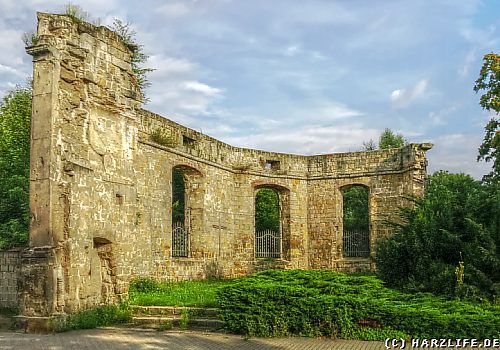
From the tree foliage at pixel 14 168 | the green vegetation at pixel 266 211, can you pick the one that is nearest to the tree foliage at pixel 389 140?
the green vegetation at pixel 266 211

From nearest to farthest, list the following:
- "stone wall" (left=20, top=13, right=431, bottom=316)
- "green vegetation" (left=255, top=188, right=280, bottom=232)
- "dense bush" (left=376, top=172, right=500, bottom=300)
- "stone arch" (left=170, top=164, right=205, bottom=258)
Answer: "stone wall" (left=20, top=13, right=431, bottom=316) < "dense bush" (left=376, top=172, right=500, bottom=300) < "stone arch" (left=170, top=164, right=205, bottom=258) < "green vegetation" (left=255, top=188, right=280, bottom=232)

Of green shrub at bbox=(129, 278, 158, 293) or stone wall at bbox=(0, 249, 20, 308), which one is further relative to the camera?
green shrub at bbox=(129, 278, 158, 293)

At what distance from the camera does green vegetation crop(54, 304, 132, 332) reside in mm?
10953

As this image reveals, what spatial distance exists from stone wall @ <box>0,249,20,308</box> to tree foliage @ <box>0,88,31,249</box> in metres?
3.55

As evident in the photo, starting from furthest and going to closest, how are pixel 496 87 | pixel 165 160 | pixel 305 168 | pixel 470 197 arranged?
pixel 305 168, pixel 496 87, pixel 165 160, pixel 470 197

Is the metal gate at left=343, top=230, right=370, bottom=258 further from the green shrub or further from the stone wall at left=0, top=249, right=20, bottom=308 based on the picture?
the stone wall at left=0, top=249, right=20, bottom=308

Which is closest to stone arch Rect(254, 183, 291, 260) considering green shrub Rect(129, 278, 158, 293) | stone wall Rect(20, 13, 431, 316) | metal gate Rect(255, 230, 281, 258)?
metal gate Rect(255, 230, 281, 258)

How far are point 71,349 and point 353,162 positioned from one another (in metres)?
15.9

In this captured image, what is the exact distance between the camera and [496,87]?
18938 mm

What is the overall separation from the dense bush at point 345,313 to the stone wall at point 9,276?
19.5ft

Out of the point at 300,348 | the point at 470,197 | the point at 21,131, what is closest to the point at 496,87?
the point at 470,197

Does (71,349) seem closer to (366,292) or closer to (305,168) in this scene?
(366,292)

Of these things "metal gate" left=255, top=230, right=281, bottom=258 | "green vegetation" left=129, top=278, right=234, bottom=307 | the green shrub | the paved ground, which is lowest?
the paved ground

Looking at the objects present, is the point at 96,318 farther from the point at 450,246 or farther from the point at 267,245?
the point at 267,245
